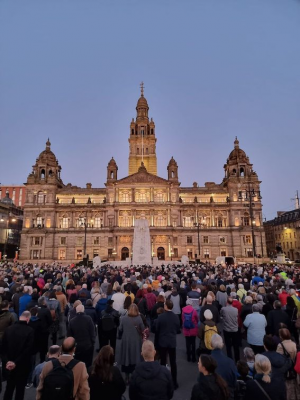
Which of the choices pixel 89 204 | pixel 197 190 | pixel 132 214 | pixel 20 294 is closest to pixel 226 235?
pixel 197 190

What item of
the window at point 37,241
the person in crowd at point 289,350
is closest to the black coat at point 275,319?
the person in crowd at point 289,350

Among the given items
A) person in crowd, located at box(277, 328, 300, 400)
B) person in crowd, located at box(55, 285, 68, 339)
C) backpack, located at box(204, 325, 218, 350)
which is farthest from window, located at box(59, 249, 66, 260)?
person in crowd, located at box(277, 328, 300, 400)

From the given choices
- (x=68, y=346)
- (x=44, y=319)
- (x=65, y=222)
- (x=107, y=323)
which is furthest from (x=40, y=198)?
(x=68, y=346)

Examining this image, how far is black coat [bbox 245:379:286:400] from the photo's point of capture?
442 cm

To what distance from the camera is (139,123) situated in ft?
281

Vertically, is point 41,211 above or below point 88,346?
above

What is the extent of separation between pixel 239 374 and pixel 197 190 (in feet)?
217

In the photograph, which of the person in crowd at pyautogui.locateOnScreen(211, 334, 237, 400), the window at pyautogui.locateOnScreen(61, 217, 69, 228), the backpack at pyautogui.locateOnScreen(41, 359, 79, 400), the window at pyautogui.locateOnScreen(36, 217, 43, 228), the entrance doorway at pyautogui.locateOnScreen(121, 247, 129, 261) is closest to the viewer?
the backpack at pyautogui.locateOnScreen(41, 359, 79, 400)

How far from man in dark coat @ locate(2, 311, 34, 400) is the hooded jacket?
3348 mm

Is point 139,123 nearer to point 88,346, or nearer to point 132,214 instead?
point 132,214

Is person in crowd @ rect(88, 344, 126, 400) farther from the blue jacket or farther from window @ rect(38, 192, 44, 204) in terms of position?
window @ rect(38, 192, 44, 204)

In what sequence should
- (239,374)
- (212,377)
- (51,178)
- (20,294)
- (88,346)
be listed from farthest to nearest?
(51,178) → (20,294) → (88,346) → (239,374) → (212,377)

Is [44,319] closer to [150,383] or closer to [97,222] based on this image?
[150,383]

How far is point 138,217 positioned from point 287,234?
45958 mm
